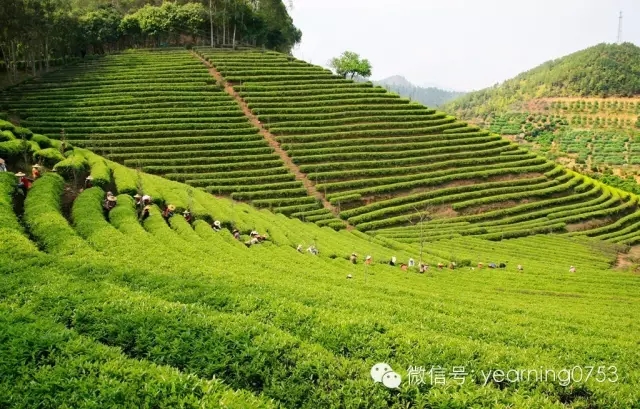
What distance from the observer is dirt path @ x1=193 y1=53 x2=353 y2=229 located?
41.5m

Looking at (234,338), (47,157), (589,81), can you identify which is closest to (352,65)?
(47,157)

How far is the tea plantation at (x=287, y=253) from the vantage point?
5867 mm

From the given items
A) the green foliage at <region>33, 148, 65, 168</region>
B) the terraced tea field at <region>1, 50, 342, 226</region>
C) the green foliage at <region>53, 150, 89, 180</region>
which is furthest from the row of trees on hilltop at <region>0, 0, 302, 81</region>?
the green foliage at <region>53, 150, 89, 180</region>

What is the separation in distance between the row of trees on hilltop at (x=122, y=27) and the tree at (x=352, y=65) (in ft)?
43.8

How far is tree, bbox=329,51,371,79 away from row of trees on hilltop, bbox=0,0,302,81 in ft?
43.8

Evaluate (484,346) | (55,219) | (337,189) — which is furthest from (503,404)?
(337,189)

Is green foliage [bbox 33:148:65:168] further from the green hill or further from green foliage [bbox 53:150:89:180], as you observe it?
the green hill

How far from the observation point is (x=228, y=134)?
156 ft

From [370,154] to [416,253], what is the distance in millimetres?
17581

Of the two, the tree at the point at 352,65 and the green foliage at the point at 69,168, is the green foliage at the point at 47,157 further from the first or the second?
the tree at the point at 352,65

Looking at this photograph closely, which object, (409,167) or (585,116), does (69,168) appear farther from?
(585,116)

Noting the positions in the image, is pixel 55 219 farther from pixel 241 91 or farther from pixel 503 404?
pixel 241 91

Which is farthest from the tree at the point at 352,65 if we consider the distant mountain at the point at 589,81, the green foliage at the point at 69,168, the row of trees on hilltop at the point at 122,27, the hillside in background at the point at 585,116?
the distant mountain at the point at 589,81

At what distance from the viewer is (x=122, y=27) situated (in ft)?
235
